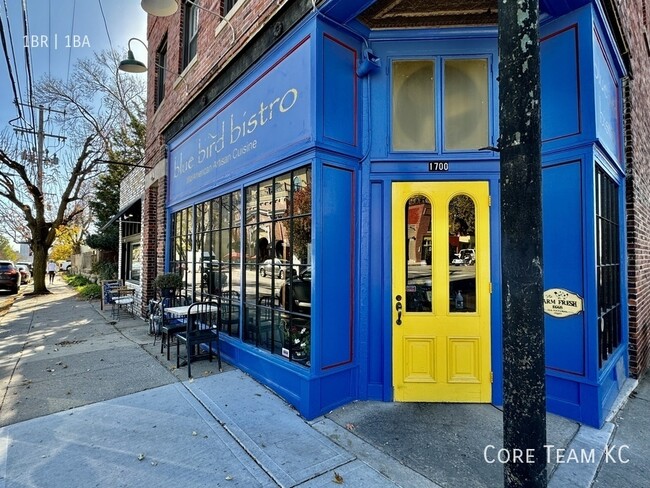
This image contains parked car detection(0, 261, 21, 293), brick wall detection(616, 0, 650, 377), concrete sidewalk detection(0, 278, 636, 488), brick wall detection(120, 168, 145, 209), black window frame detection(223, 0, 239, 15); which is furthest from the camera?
parked car detection(0, 261, 21, 293)

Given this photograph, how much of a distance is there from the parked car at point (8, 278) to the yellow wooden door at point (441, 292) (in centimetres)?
2129

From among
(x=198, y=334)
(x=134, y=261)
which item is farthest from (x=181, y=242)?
(x=134, y=261)

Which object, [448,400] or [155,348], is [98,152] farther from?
[448,400]

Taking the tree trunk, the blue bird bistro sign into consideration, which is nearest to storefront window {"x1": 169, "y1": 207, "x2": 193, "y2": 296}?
the blue bird bistro sign

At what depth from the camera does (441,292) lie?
4117 millimetres

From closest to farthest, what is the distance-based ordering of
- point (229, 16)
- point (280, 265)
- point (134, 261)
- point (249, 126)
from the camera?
point (280, 265)
point (249, 126)
point (229, 16)
point (134, 261)

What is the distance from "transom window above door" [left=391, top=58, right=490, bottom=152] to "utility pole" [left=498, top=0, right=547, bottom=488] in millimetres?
2257

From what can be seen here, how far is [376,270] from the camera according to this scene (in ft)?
13.6

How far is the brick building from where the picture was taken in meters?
3.73

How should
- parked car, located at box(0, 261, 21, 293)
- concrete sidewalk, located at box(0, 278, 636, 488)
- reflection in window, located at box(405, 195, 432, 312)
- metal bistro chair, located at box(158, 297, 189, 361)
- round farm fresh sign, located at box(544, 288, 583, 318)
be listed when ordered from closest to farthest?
concrete sidewalk, located at box(0, 278, 636, 488) → round farm fresh sign, located at box(544, 288, 583, 318) → reflection in window, located at box(405, 195, 432, 312) → metal bistro chair, located at box(158, 297, 189, 361) → parked car, located at box(0, 261, 21, 293)

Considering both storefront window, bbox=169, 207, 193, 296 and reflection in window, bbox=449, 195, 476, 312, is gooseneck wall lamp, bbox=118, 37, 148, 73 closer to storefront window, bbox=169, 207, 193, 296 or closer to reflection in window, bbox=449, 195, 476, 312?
storefront window, bbox=169, 207, 193, 296

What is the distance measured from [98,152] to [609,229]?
21521mm

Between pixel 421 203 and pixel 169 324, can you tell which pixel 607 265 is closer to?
pixel 421 203

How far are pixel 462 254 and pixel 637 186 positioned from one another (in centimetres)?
315
